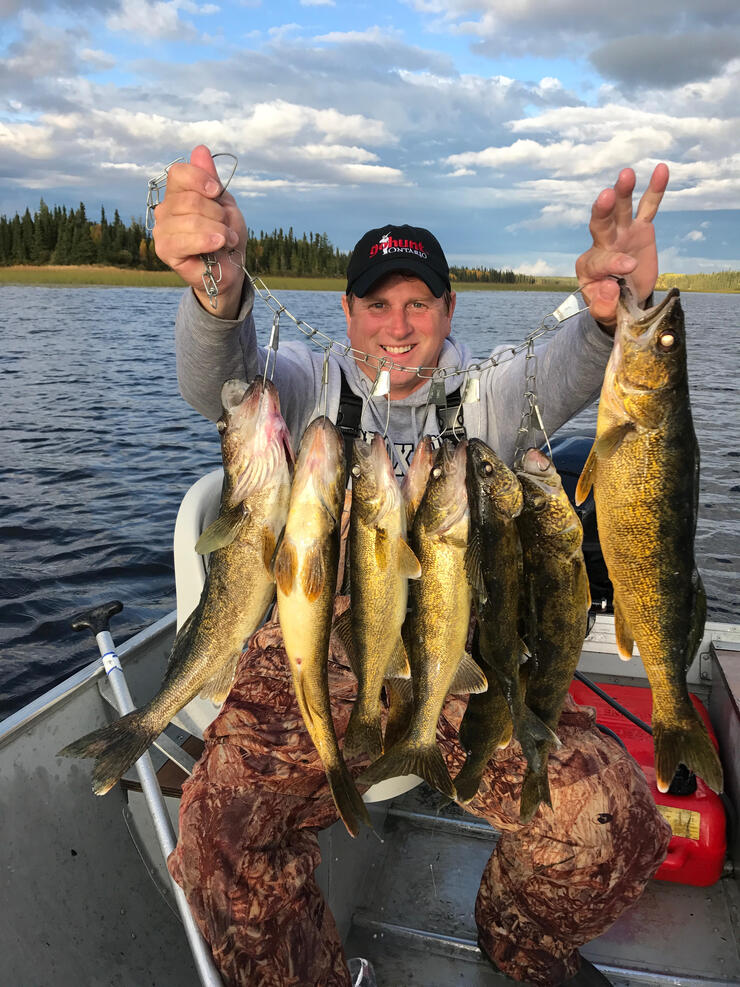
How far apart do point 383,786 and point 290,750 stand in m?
0.56

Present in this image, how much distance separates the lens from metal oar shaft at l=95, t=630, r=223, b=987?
262cm

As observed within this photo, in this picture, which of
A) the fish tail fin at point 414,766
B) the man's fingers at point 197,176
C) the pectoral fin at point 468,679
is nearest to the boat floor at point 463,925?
the fish tail fin at point 414,766

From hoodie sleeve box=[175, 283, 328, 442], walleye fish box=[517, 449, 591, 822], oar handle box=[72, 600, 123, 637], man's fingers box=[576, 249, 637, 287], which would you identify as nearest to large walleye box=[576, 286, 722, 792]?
walleye fish box=[517, 449, 591, 822]

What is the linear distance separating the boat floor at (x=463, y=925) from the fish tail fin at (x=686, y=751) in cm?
168

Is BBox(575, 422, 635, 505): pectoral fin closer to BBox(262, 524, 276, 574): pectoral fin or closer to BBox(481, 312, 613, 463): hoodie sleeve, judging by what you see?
BBox(481, 312, 613, 463): hoodie sleeve

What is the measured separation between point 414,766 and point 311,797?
31.1 inches

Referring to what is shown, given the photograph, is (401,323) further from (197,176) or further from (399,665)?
(399,665)

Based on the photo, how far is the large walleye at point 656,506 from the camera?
80.3 inches

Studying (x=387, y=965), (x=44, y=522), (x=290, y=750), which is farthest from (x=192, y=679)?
(x=44, y=522)

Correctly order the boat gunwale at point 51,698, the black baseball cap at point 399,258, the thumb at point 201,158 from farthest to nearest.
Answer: the black baseball cap at point 399,258, the boat gunwale at point 51,698, the thumb at point 201,158

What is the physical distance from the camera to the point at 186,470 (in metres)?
14.9

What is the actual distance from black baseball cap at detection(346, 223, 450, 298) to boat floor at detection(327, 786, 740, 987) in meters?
2.75

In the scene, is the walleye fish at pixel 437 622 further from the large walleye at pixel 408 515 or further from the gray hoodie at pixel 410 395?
the gray hoodie at pixel 410 395

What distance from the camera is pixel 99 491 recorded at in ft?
44.1
